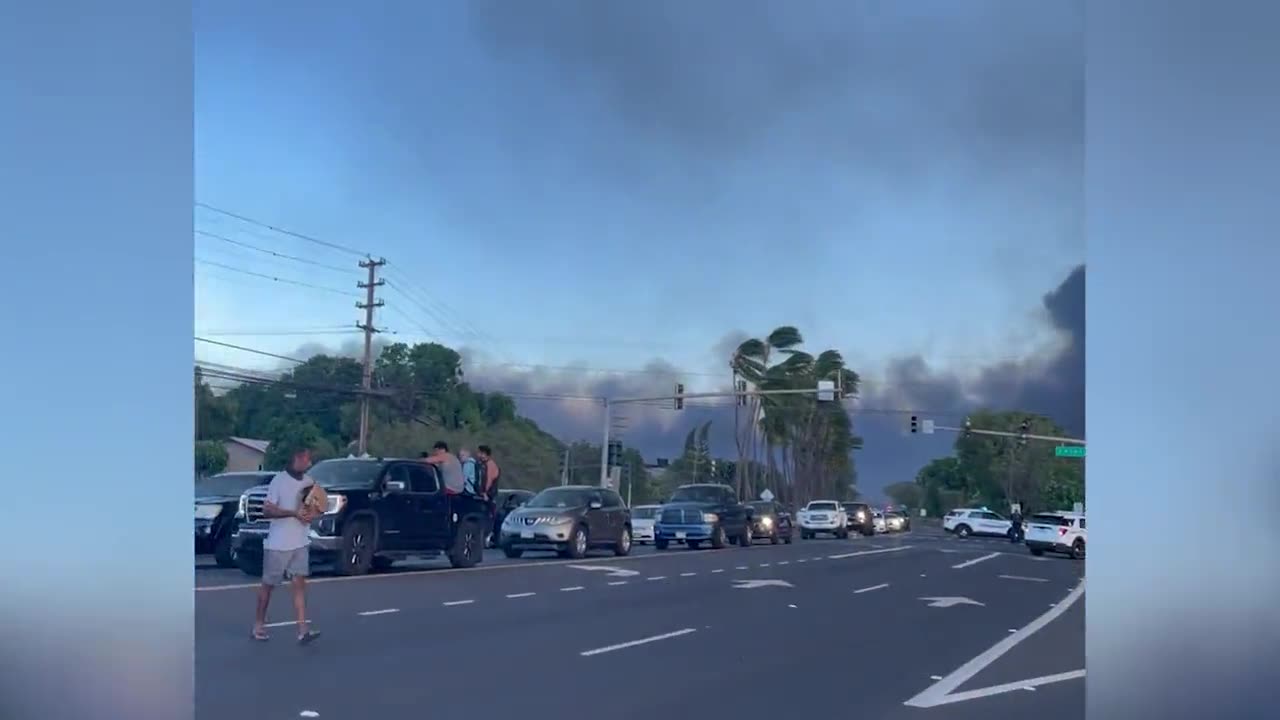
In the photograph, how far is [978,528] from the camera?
2117cm

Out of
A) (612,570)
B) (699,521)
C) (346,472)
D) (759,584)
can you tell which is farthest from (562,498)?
(346,472)

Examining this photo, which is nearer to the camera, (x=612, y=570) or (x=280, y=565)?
(x=280, y=565)

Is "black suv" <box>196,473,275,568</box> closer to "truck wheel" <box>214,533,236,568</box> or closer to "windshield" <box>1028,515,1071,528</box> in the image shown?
"truck wheel" <box>214,533,236,568</box>

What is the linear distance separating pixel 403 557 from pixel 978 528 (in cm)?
1151

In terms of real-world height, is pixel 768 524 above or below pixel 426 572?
below

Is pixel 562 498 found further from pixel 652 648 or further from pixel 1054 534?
pixel 652 648

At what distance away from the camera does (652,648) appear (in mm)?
9391

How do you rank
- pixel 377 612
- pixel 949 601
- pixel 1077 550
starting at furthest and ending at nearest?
pixel 1077 550, pixel 949 601, pixel 377 612

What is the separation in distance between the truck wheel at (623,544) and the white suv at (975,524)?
5026 mm

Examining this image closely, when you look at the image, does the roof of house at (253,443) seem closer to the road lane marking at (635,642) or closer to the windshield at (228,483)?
the windshield at (228,483)

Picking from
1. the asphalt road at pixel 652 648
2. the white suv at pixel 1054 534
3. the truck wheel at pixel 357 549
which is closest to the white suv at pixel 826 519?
the white suv at pixel 1054 534

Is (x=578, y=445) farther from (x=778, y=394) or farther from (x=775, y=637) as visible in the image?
(x=775, y=637)

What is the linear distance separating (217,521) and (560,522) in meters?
6.52
